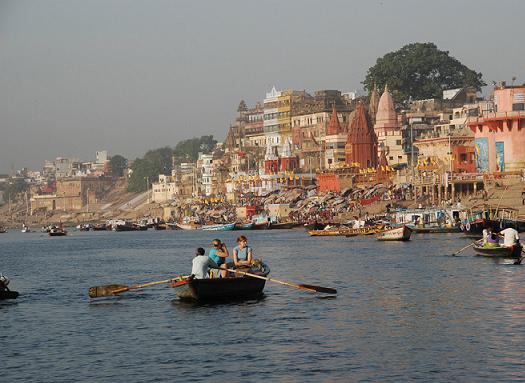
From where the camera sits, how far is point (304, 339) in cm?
2831

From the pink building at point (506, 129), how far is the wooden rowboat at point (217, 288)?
75.5 m

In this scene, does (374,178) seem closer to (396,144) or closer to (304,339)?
(396,144)

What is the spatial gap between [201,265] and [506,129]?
78861mm

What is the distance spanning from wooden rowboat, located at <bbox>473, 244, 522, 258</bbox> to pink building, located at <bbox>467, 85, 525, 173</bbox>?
5583 cm

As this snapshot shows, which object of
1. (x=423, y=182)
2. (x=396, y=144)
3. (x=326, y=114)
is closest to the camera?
(x=423, y=182)

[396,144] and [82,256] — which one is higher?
[396,144]

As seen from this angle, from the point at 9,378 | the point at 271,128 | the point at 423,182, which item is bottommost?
the point at 9,378

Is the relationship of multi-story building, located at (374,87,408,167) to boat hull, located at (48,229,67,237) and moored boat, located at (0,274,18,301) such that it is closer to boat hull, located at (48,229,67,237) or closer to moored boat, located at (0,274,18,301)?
boat hull, located at (48,229,67,237)

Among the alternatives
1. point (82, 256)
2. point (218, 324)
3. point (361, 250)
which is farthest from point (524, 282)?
point (82, 256)

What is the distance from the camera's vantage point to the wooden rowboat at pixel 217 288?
34.3 meters

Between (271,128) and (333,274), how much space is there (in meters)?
143

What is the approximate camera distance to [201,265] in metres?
34.0

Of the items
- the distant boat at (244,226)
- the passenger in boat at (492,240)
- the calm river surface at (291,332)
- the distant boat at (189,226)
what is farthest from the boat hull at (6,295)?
the distant boat at (189,226)

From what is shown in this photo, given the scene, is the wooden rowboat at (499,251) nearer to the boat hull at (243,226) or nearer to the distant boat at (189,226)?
the boat hull at (243,226)
